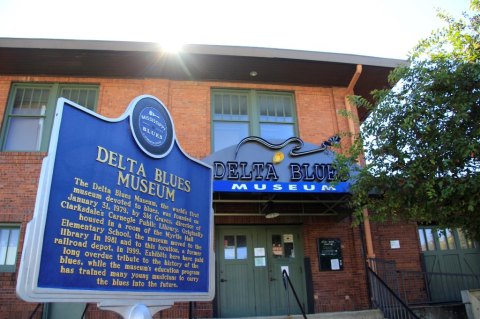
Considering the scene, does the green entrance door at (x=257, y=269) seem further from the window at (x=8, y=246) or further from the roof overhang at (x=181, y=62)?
the window at (x=8, y=246)

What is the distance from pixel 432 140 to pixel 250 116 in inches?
222

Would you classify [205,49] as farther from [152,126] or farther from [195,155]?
[152,126]

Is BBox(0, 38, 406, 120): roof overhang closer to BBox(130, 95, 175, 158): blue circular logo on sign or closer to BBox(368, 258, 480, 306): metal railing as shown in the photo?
BBox(368, 258, 480, 306): metal railing

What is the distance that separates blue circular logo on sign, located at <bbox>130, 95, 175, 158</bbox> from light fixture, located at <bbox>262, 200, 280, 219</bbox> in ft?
19.4

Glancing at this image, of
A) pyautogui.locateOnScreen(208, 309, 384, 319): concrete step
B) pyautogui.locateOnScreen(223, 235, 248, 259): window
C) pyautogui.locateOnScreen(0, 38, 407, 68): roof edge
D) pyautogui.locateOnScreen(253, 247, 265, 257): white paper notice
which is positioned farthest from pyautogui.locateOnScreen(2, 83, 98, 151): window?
pyautogui.locateOnScreen(208, 309, 384, 319): concrete step

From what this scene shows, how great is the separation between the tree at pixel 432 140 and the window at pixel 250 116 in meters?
3.94

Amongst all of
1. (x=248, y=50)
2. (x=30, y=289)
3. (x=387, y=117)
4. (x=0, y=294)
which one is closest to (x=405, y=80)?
(x=387, y=117)

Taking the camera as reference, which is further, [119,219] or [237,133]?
[237,133]

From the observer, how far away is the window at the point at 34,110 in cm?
1073

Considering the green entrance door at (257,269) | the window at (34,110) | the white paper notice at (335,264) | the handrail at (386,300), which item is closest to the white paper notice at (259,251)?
the green entrance door at (257,269)

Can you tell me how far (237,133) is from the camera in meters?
11.5

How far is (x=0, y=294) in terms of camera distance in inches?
359

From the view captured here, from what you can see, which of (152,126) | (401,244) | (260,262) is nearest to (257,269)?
(260,262)

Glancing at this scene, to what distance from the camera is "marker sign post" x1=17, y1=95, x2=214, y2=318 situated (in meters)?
3.05
